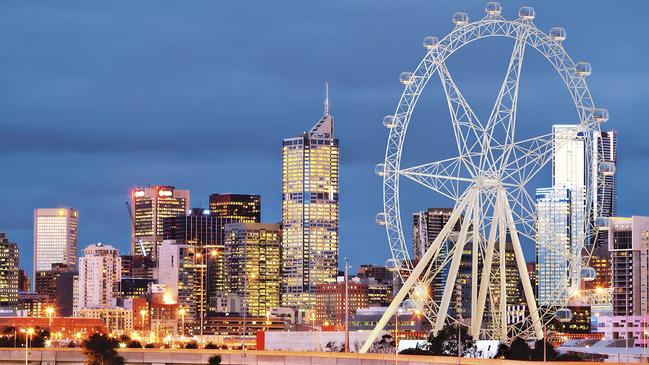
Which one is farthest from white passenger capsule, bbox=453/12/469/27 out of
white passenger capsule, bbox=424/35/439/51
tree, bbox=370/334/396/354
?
tree, bbox=370/334/396/354

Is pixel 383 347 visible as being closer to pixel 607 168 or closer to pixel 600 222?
pixel 600 222

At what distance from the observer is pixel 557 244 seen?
118438mm

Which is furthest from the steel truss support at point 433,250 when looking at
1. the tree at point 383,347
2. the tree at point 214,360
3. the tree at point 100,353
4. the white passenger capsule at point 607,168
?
the tree at point 383,347

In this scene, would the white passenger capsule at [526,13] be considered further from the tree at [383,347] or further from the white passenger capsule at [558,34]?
the tree at [383,347]

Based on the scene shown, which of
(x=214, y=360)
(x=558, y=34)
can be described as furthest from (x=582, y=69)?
(x=214, y=360)

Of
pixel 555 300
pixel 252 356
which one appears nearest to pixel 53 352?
pixel 252 356

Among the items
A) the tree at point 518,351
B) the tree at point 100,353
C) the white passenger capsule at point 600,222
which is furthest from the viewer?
the tree at point 100,353

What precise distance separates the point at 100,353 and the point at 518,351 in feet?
135

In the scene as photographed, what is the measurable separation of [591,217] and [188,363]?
46338mm

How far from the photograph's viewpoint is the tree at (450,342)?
128 meters

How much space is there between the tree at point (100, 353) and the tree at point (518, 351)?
37.5 m

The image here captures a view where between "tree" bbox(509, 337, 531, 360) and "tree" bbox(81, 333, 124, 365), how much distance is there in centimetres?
3751

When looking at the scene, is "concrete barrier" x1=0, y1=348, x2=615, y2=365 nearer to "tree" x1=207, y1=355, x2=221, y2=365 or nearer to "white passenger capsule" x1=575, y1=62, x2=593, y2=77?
"tree" x1=207, y1=355, x2=221, y2=365

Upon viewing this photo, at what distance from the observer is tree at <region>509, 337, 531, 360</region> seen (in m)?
122
